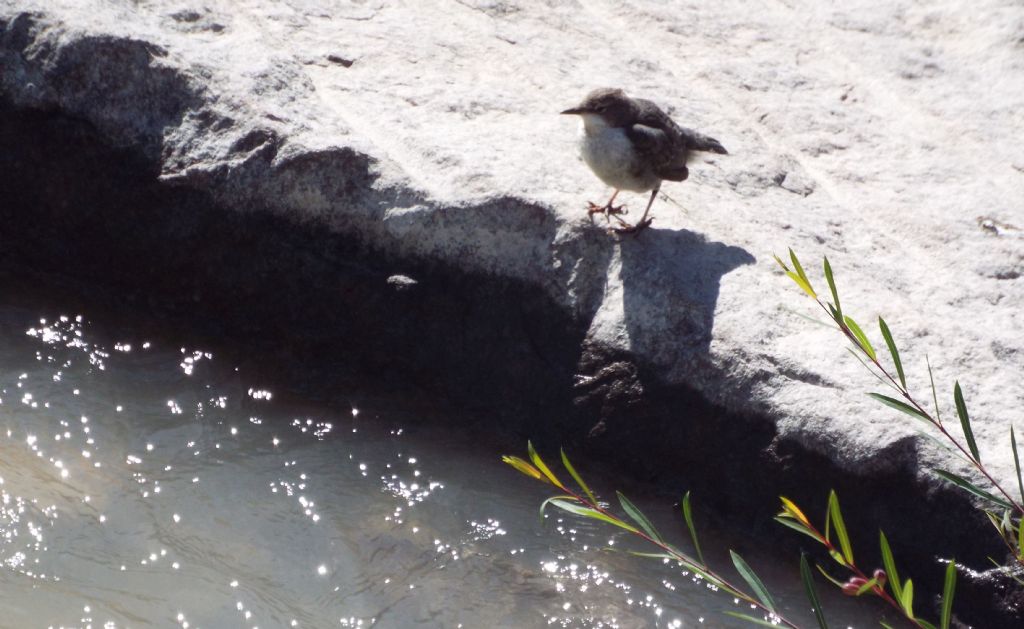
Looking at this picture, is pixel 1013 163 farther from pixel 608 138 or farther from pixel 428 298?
pixel 428 298

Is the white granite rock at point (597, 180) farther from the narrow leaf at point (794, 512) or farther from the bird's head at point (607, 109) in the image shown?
the narrow leaf at point (794, 512)

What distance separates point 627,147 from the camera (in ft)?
15.6

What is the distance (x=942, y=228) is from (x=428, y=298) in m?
2.82

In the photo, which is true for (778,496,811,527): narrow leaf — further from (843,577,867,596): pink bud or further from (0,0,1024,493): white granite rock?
(0,0,1024,493): white granite rock

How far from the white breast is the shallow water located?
141 cm

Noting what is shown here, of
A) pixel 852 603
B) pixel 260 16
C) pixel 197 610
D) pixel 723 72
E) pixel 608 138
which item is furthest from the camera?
pixel 723 72

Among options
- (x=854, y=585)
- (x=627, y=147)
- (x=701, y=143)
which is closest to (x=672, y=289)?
(x=627, y=147)

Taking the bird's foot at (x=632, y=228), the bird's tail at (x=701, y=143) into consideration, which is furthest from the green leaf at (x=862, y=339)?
the bird's tail at (x=701, y=143)

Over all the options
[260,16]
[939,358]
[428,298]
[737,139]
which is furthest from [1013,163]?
[260,16]

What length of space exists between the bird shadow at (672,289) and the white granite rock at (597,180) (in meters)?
0.01

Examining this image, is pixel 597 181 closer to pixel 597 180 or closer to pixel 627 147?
pixel 597 180

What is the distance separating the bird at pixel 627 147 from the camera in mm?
4824

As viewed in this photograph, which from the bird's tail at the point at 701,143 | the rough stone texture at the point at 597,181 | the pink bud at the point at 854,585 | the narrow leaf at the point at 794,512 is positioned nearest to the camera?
the pink bud at the point at 854,585

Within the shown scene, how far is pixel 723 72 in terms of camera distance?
679 cm
